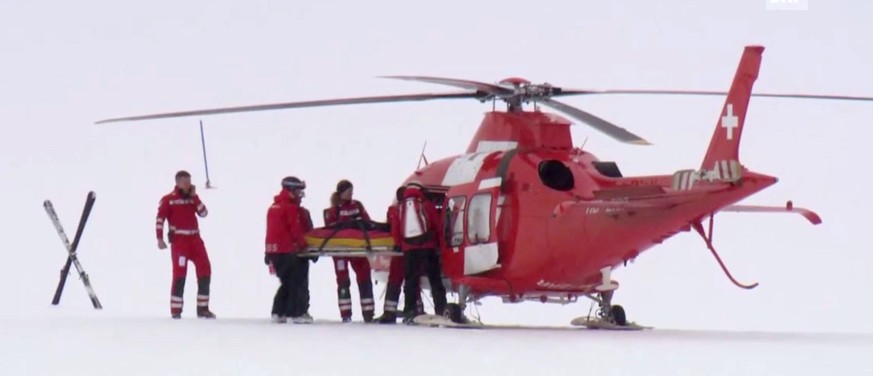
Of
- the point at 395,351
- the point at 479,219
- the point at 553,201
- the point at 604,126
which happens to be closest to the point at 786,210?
the point at 604,126

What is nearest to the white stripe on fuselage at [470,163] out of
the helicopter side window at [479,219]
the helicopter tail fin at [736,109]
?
the helicopter side window at [479,219]

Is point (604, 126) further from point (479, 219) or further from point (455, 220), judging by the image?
point (455, 220)

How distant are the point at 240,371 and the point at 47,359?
4.94ft

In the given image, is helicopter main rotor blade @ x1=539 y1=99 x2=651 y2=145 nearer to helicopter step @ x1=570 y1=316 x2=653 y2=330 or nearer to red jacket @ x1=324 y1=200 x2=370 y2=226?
helicopter step @ x1=570 y1=316 x2=653 y2=330

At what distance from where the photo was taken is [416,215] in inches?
543

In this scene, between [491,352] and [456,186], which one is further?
[456,186]

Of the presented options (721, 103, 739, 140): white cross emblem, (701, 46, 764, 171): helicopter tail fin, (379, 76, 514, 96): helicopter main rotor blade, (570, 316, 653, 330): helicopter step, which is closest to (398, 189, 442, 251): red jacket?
(379, 76, 514, 96): helicopter main rotor blade

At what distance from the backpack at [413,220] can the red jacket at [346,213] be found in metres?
0.91

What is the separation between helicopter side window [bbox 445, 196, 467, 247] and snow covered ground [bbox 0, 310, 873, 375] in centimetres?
138

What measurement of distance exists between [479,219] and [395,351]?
395 centimetres

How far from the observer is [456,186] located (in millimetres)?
14281

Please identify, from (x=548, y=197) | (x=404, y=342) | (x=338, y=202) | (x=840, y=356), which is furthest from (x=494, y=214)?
(x=840, y=356)

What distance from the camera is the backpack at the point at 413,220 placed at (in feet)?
45.2

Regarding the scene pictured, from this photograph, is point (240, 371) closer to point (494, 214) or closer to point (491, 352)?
point (491, 352)
